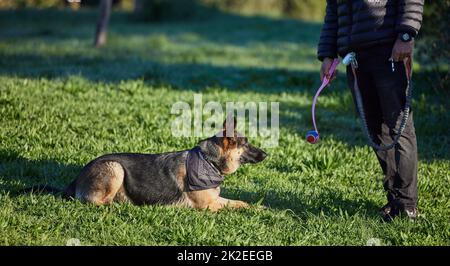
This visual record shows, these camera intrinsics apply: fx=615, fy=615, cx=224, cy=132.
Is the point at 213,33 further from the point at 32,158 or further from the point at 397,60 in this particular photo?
the point at 397,60

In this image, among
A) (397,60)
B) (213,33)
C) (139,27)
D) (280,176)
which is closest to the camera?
(397,60)

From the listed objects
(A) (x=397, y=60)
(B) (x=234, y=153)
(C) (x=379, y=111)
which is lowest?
(B) (x=234, y=153)

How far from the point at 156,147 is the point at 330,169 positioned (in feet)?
7.29

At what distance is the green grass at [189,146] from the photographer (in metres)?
5.23

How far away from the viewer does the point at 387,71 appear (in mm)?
5574

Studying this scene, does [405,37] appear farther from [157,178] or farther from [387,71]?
[157,178]

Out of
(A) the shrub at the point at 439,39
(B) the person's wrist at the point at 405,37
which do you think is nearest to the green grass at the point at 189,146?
(A) the shrub at the point at 439,39

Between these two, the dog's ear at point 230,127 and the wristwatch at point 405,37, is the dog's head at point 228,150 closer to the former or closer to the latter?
the dog's ear at point 230,127

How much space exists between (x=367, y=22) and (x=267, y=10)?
30.6 meters

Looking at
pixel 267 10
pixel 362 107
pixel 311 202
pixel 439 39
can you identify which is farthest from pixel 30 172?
pixel 267 10

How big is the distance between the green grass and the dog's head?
1.50 feet

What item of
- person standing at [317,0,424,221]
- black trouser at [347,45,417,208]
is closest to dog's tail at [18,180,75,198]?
person standing at [317,0,424,221]

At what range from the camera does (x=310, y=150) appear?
8.35 m
